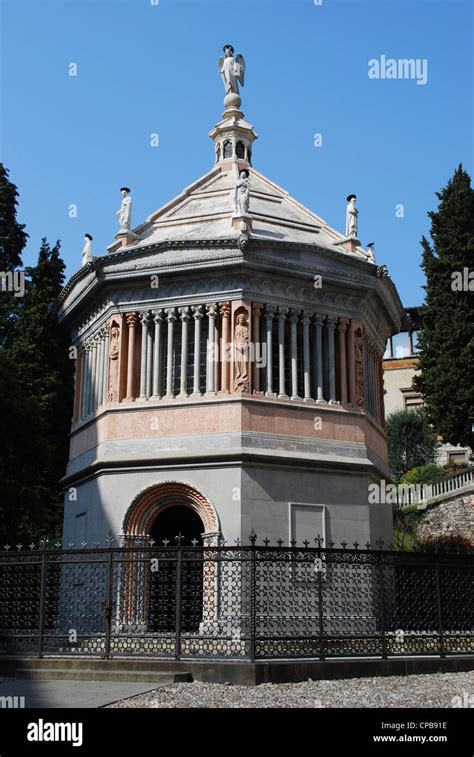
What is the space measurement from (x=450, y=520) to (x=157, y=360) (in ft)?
66.5

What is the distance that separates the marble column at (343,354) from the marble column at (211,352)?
10.5ft

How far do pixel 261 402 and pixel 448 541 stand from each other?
53.5 feet

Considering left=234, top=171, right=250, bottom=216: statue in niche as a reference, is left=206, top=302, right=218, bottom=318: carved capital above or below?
below

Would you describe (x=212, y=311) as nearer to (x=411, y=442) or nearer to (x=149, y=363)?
(x=149, y=363)

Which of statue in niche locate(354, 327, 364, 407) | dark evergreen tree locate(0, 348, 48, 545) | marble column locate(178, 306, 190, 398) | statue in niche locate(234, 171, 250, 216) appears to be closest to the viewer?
marble column locate(178, 306, 190, 398)

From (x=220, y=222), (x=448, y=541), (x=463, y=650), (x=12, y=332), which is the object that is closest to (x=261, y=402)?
(x=220, y=222)

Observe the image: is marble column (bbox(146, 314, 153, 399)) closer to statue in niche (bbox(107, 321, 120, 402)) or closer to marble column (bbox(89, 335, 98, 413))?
statue in niche (bbox(107, 321, 120, 402))

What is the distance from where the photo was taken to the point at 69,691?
1165 centimetres

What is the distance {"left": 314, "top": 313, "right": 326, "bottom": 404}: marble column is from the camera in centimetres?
1975

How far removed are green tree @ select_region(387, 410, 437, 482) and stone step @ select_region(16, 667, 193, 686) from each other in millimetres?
35318

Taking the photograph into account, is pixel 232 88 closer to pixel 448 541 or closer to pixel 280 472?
pixel 280 472
